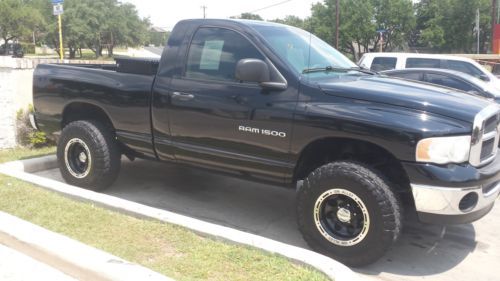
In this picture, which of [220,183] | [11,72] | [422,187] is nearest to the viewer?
[422,187]

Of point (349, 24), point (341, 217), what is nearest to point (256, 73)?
point (341, 217)

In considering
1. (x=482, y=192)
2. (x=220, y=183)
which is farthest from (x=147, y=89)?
(x=482, y=192)

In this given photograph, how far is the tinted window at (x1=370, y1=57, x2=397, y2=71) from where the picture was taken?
478 inches

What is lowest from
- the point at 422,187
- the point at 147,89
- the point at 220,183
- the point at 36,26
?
the point at 220,183

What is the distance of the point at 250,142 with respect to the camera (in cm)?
438

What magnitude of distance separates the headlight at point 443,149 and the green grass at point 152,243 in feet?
3.66

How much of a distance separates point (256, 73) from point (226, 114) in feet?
1.70

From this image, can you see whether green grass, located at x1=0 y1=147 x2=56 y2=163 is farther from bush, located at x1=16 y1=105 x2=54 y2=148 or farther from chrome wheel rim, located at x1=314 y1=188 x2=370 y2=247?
chrome wheel rim, located at x1=314 y1=188 x2=370 y2=247

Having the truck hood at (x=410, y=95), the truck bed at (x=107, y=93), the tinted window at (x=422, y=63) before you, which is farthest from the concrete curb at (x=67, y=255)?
the tinted window at (x=422, y=63)

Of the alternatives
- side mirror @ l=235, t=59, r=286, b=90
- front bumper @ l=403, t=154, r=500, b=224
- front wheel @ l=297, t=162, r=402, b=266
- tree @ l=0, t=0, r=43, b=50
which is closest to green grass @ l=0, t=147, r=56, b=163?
side mirror @ l=235, t=59, r=286, b=90

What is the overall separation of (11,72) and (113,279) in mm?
5181

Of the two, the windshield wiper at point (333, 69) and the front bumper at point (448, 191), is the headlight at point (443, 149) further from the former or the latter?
the windshield wiper at point (333, 69)

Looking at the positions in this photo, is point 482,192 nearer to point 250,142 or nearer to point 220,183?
point 250,142

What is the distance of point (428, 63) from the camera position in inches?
463
